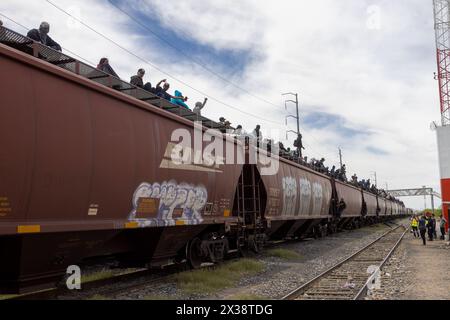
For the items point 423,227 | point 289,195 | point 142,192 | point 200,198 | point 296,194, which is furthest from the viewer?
point 423,227

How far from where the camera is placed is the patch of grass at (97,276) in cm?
944

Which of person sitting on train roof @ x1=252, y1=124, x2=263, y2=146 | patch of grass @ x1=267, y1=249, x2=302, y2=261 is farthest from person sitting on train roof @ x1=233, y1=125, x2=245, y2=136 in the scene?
patch of grass @ x1=267, y1=249, x2=302, y2=261

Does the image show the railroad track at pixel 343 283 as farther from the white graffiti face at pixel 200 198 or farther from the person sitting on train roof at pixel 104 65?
the person sitting on train roof at pixel 104 65

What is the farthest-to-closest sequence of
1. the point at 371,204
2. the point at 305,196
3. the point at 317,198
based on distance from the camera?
the point at 371,204, the point at 317,198, the point at 305,196

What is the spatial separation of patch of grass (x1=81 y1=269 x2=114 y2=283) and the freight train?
1.34 meters

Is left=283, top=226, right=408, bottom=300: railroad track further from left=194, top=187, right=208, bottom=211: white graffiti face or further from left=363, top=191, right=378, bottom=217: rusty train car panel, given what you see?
left=363, top=191, right=378, bottom=217: rusty train car panel

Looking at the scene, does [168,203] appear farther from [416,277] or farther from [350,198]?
[350,198]

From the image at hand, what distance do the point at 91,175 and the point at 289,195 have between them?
10.7m

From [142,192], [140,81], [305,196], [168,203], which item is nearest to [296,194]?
[305,196]

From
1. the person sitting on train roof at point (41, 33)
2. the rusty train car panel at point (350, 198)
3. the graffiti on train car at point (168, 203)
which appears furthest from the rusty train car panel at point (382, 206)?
the person sitting on train roof at point (41, 33)

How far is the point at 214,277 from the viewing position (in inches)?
370

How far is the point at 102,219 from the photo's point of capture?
6.73 m

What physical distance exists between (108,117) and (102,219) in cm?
167
